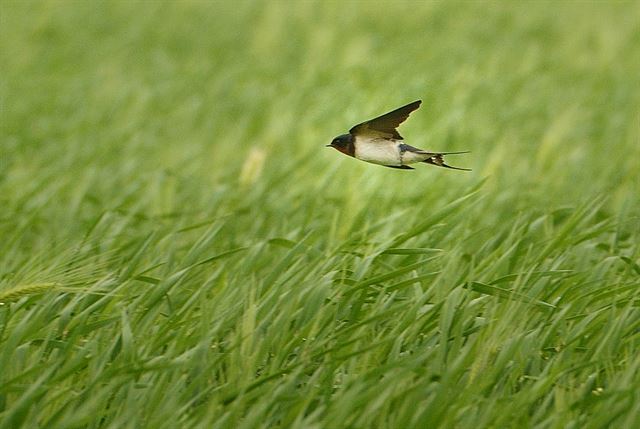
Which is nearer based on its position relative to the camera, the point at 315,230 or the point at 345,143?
the point at 345,143

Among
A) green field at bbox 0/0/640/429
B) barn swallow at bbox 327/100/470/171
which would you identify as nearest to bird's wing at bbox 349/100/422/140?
→ barn swallow at bbox 327/100/470/171

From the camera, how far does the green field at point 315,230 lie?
3.06 metres

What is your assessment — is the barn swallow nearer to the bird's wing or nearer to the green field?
the bird's wing

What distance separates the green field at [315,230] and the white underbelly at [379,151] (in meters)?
0.57

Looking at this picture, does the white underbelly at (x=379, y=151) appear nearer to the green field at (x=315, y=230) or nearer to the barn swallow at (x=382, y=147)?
the barn swallow at (x=382, y=147)

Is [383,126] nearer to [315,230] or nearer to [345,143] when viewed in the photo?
[345,143]

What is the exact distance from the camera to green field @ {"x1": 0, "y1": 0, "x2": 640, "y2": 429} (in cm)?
306

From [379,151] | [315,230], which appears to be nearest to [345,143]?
[379,151]

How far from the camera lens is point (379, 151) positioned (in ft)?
8.90

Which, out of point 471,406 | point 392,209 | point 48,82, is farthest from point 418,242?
point 48,82

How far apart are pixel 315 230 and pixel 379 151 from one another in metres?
1.54

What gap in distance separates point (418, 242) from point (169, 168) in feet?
6.97

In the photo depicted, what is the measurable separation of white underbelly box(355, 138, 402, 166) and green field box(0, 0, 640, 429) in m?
0.57

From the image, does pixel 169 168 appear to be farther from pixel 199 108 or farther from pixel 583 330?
pixel 583 330
